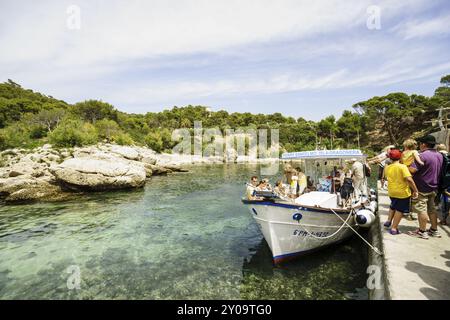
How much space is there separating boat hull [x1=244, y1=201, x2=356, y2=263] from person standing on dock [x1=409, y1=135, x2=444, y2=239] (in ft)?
6.99

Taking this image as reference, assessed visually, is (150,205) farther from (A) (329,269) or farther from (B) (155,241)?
(A) (329,269)

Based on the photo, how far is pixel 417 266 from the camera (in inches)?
216

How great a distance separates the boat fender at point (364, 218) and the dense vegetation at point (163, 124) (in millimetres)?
41032

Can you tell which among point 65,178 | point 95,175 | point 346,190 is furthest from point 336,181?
point 65,178

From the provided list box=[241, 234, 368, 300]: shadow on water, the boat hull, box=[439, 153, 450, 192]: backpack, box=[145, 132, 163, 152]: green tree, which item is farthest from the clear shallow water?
box=[145, 132, 163, 152]: green tree

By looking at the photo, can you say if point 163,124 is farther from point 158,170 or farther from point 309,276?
point 309,276

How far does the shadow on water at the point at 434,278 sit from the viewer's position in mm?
4474

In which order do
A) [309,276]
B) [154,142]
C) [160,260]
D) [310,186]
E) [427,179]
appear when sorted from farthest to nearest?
1. [154,142]
2. [310,186]
3. [160,260]
4. [309,276]
5. [427,179]

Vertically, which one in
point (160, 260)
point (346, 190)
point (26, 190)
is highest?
point (346, 190)

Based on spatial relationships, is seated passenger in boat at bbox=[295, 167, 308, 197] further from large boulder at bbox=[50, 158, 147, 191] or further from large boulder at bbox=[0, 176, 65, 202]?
large boulder at bbox=[0, 176, 65, 202]

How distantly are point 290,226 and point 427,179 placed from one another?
13.0 ft

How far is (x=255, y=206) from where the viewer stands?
8.24 meters

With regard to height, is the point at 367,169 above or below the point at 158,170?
above
